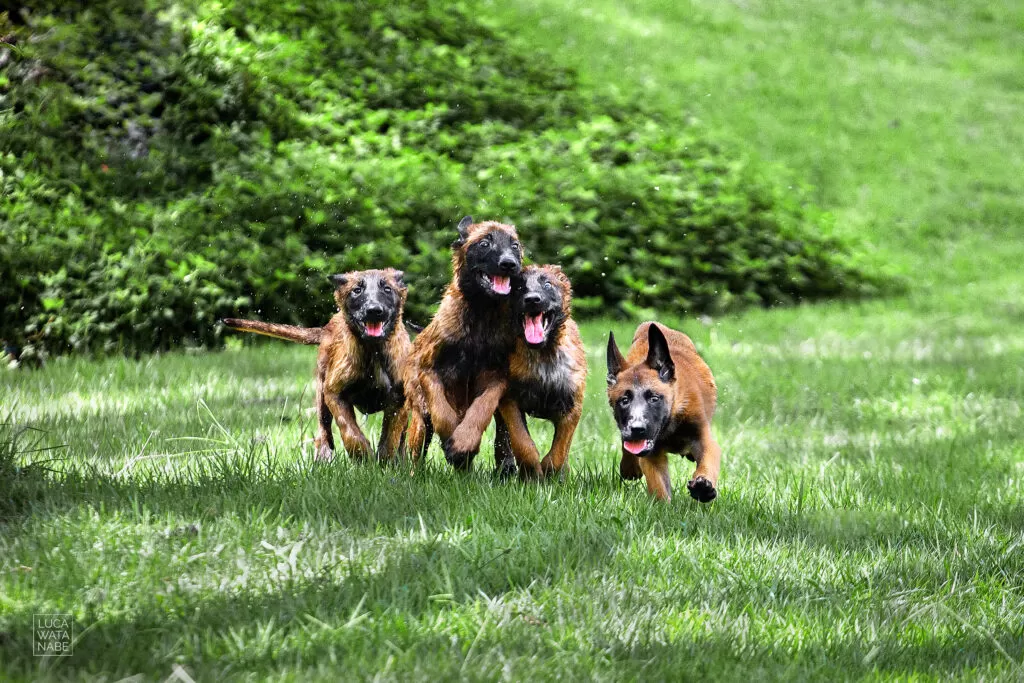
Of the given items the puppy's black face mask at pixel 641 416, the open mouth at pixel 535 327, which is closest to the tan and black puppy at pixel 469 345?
the open mouth at pixel 535 327

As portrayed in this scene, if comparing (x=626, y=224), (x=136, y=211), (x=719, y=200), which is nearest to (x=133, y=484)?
(x=136, y=211)

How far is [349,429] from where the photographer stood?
4750 millimetres

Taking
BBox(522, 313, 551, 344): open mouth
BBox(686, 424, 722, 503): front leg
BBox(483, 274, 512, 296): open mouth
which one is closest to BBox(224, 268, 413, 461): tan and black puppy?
BBox(483, 274, 512, 296): open mouth

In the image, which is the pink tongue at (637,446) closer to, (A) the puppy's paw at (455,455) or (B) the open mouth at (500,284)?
(A) the puppy's paw at (455,455)

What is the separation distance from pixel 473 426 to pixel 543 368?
0.36 metres

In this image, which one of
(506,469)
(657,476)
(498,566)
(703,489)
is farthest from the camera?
(506,469)

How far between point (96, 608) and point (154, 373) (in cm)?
446

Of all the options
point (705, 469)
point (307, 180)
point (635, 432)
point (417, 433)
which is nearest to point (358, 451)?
point (417, 433)

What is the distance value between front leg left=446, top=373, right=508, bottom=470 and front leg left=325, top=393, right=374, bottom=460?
0.48 m

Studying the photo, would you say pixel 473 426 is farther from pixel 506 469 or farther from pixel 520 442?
pixel 506 469

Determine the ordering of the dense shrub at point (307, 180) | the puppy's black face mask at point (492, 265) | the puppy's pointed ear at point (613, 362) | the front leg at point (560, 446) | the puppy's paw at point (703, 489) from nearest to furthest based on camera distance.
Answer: the puppy's paw at point (703, 489) → the puppy's black face mask at point (492, 265) → the puppy's pointed ear at point (613, 362) → the front leg at point (560, 446) → the dense shrub at point (307, 180)

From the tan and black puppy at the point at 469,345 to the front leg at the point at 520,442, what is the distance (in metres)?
0.08

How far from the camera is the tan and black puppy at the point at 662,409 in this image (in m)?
4.18

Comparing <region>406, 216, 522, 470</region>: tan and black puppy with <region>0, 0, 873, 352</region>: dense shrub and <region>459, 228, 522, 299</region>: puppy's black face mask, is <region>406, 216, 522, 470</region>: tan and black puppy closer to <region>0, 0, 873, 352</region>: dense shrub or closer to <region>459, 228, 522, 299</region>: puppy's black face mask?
<region>459, 228, 522, 299</region>: puppy's black face mask
